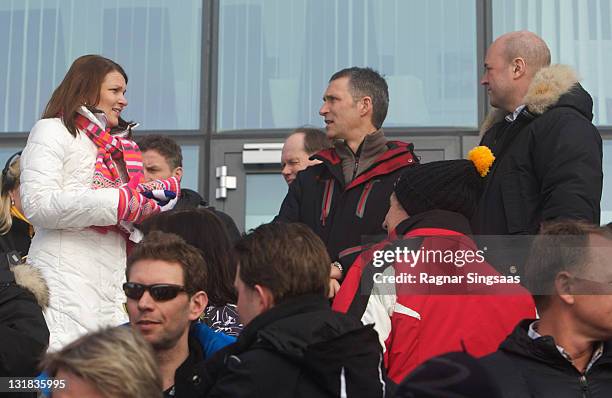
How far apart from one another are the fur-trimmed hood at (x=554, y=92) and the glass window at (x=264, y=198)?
11.0 feet

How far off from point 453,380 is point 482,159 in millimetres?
3678

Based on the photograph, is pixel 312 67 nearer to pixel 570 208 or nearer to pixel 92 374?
pixel 570 208

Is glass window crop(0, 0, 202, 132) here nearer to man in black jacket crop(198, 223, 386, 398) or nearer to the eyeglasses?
the eyeglasses

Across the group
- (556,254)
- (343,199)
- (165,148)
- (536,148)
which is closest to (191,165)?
(165,148)

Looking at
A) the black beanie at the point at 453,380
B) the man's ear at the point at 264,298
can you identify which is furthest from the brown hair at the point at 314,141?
the black beanie at the point at 453,380

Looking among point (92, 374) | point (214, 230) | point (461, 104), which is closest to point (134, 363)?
point (92, 374)

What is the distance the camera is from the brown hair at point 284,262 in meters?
3.98

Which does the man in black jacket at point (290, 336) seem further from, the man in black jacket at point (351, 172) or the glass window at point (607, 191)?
the glass window at point (607, 191)

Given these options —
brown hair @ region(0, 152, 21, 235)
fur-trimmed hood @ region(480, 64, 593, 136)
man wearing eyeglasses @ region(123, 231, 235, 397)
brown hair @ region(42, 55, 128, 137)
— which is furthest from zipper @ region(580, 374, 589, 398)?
brown hair @ region(0, 152, 21, 235)

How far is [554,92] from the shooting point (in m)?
5.71

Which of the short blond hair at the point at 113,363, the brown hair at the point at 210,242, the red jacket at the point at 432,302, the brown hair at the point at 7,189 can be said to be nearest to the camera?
the short blond hair at the point at 113,363

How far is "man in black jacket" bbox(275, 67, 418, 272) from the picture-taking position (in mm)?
5809

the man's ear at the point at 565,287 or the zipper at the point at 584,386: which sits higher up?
the man's ear at the point at 565,287

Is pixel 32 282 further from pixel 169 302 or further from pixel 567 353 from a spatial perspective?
pixel 567 353
